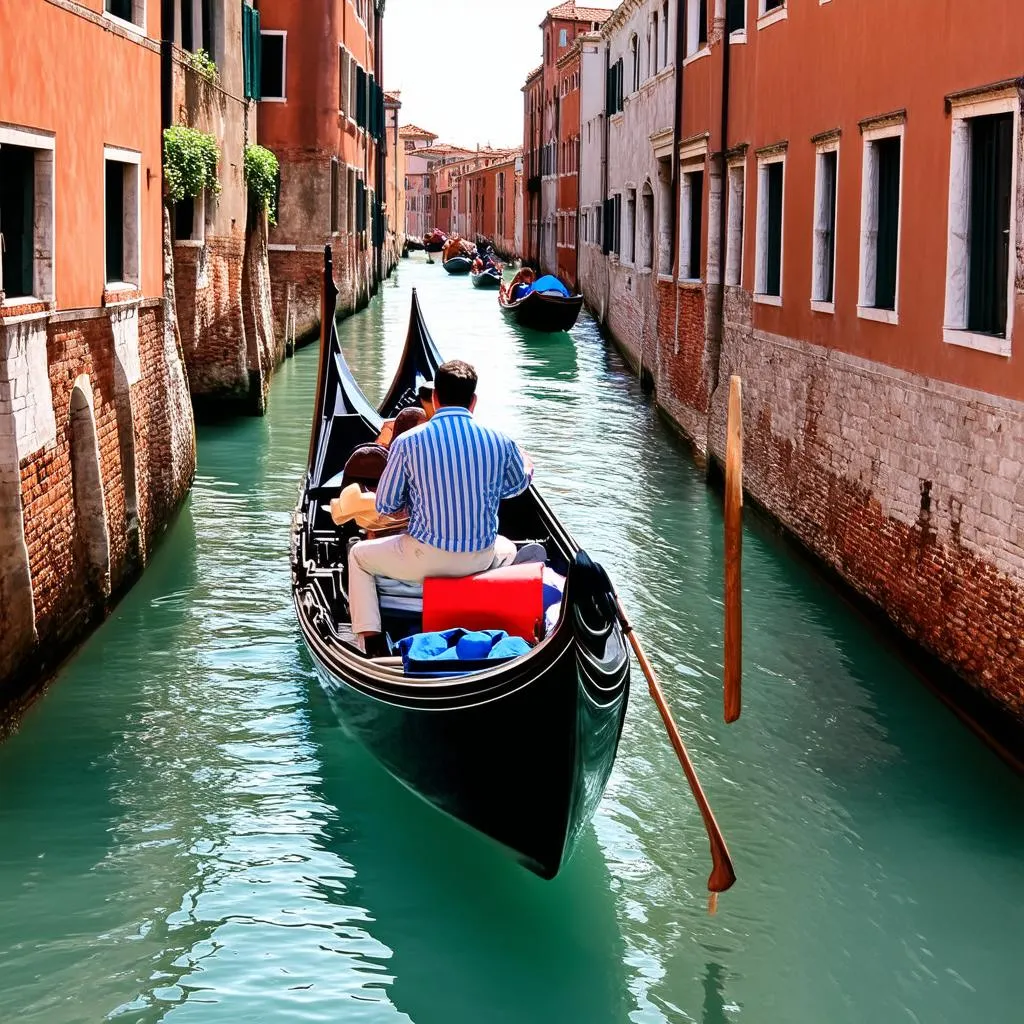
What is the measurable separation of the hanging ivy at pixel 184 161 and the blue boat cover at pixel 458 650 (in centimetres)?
595

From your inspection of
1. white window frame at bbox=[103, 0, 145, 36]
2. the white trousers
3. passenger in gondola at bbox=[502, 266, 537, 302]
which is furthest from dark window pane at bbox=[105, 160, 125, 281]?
passenger in gondola at bbox=[502, 266, 537, 302]

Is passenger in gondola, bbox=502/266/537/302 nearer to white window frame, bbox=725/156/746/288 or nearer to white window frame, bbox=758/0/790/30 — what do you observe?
white window frame, bbox=725/156/746/288

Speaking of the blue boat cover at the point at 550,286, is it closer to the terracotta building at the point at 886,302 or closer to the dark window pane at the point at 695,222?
the dark window pane at the point at 695,222

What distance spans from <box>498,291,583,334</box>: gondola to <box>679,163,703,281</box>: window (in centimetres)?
1109

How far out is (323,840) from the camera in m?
4.90

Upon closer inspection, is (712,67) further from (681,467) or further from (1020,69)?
(1020,69)

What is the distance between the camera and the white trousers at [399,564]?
492 centimetres

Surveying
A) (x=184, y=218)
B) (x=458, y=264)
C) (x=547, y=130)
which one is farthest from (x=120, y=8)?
(x=458, y=264)

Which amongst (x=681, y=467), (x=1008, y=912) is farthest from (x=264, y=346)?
(x=1008, y=912)

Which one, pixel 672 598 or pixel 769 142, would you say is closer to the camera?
pixel 672 598

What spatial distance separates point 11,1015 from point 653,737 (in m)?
2.75

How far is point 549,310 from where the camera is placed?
25.0m

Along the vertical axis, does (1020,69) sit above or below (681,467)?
above

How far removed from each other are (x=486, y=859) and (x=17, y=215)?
331 cm
